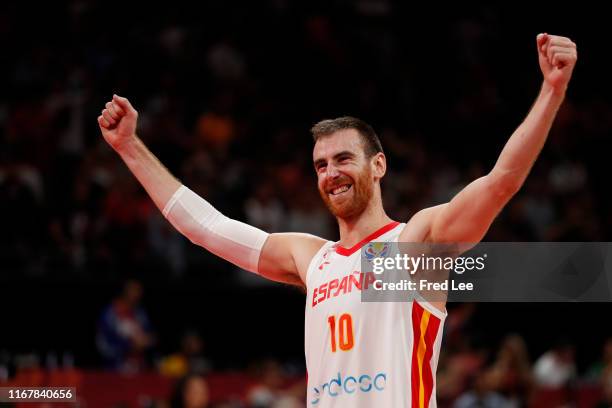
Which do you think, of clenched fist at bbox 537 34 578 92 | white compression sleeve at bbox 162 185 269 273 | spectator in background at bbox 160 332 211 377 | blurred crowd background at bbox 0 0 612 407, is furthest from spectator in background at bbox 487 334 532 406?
clenched fist at bbox 537 34 578 92

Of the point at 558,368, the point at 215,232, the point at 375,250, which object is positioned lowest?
the point at 375,250

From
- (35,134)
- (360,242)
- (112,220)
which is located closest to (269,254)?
(360,242)

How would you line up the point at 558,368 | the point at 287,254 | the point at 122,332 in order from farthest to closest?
the point at 558,368
the point at 122,332
the point at 287,254

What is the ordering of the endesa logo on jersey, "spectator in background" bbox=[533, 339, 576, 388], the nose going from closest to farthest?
the endesa logo on jersey → the nose → "spectator in background" bbox=[533, 339, 576, 388]

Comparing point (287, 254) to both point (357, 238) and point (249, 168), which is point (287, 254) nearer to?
point (357, 238)

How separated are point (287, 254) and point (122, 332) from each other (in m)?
6.10

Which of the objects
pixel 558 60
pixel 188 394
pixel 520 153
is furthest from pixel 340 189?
pixel 188 394

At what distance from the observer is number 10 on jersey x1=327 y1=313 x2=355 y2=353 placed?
548cm

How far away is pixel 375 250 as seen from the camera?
5.67 m

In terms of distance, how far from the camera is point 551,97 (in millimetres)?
4844

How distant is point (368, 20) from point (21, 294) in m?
9.76

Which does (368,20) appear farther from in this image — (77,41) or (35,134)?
(35,134)

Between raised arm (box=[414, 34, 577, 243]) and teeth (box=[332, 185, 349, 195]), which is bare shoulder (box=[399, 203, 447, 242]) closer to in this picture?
raised arm (box=[414, 34, 577, 243])

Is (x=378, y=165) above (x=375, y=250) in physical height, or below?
above
